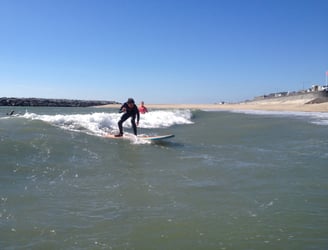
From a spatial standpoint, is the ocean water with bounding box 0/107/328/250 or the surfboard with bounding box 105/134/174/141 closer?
the ocean water with bounding box 0/107/328/250

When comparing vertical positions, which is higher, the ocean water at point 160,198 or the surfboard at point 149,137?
the surfboard at point 149,137

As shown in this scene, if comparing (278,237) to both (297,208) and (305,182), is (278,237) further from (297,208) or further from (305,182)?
(305,182)

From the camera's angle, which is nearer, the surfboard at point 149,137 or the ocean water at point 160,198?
the ocean water at point 160,198

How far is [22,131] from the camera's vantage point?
1310 cm

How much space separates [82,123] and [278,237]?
45.4ft

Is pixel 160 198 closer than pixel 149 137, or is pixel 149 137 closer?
pixel 160 198

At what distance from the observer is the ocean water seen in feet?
13.8

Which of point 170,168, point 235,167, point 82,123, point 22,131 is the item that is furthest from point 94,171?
point 82,123

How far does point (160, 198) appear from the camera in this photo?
5.70 metres

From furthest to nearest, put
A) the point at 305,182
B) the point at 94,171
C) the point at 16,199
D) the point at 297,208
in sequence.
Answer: the point at 94,171 < the point at 305,182 < the point at 16,199 < the point at 297,208

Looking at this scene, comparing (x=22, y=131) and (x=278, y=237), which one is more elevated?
(x=22, y=131)

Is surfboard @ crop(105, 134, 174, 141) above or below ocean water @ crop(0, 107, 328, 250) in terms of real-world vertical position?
above

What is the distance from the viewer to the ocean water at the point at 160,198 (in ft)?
13.8

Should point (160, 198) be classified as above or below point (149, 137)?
Answer: below
